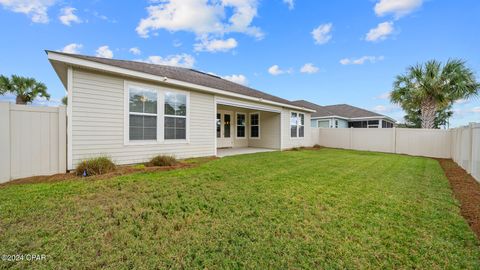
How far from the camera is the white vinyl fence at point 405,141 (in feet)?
27.8

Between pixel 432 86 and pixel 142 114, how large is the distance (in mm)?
16142

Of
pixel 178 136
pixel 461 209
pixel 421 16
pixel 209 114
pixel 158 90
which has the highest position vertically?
pixel 421 16

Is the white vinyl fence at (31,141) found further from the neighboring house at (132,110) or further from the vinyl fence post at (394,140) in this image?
the vinyl fence post at (394,140)

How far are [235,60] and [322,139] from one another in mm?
9996

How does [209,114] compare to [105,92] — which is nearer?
[105,92]

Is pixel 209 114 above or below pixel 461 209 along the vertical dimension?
above

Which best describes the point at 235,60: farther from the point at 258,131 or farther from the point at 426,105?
the point at 426,105

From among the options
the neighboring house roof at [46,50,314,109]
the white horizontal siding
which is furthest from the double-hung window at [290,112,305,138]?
the white horizontal siding

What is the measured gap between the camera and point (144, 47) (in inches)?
540

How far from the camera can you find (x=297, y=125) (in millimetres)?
14328

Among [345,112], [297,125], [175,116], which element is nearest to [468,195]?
[175,116]

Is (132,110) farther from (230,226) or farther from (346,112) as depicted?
(346,112)

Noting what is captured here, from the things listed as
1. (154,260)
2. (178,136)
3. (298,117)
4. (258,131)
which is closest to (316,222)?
(154,260)

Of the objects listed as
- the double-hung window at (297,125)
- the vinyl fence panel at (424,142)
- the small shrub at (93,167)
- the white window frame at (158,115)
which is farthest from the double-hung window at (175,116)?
the vinyl fence panel at (424,142)
